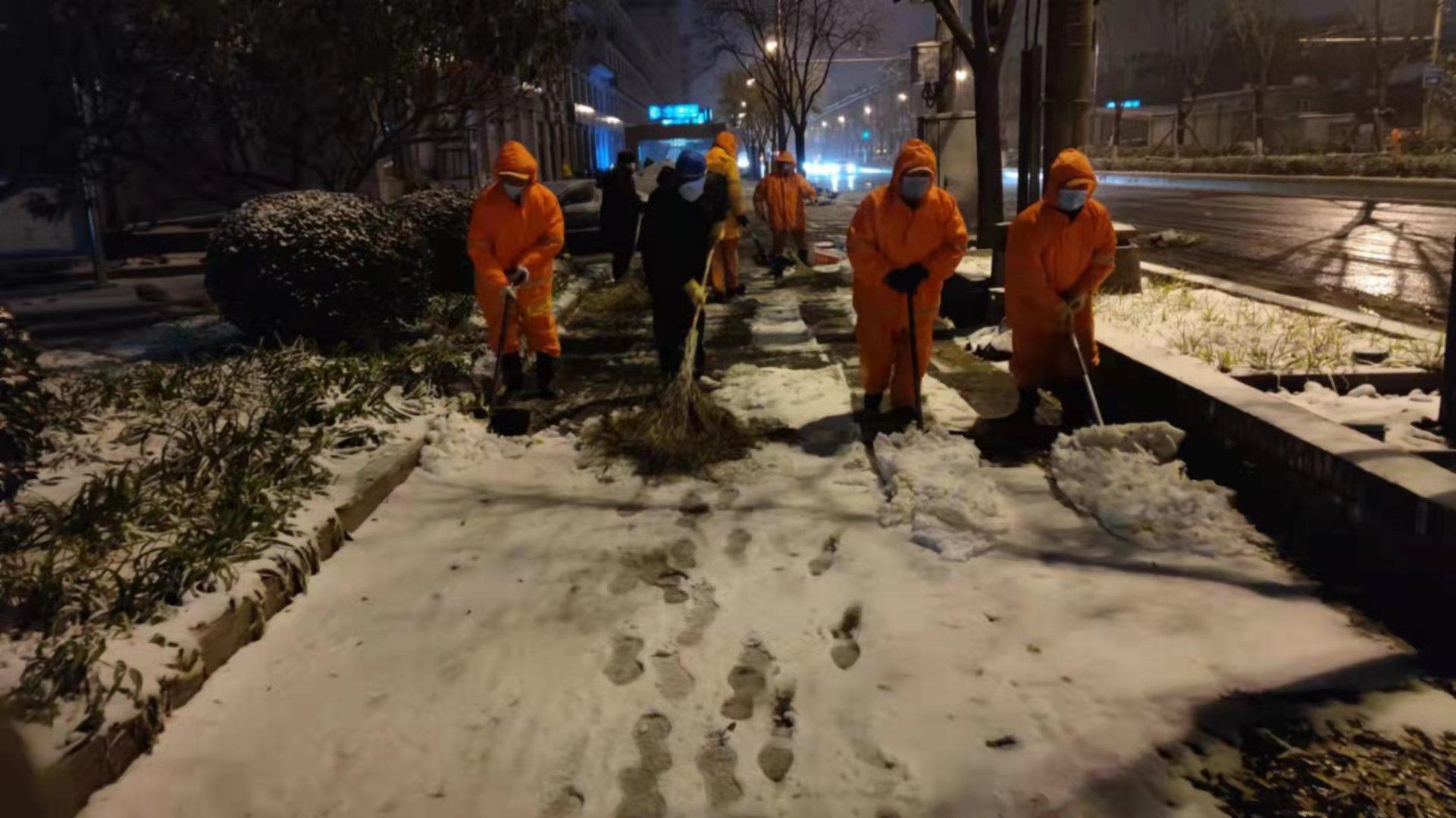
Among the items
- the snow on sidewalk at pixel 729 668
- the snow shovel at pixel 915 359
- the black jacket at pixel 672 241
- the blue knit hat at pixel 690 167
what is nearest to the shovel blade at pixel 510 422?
the black jacket at pixel 672 241

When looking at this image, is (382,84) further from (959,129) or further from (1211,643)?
(959,129)

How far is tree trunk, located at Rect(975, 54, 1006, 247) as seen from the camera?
1051 centimetres

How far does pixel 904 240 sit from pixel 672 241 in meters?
1.75

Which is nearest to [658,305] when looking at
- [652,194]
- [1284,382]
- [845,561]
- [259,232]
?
[652,194]

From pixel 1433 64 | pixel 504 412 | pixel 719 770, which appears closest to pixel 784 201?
pixel 504 412

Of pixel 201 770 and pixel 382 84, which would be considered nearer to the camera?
pixel 201 770

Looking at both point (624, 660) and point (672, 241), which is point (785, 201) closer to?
point (672, 241)

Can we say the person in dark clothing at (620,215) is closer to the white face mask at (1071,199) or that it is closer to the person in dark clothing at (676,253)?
the person in dark clothing at (676,253)

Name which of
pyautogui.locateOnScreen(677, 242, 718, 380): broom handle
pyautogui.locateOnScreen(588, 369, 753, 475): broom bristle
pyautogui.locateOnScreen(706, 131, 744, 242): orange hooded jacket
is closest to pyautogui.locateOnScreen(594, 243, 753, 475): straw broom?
pyautogui.locateOnScreen(588, 369, 753, 475): broom bristle

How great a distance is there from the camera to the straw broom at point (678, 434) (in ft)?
18.4

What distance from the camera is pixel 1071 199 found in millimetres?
5574

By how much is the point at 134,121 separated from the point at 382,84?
2.44 m

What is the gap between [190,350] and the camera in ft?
24.9

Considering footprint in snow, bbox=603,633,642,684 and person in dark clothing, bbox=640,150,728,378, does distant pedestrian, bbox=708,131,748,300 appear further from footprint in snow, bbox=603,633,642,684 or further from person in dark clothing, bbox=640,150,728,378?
footprint in snow, bbox=603,633,642,684
